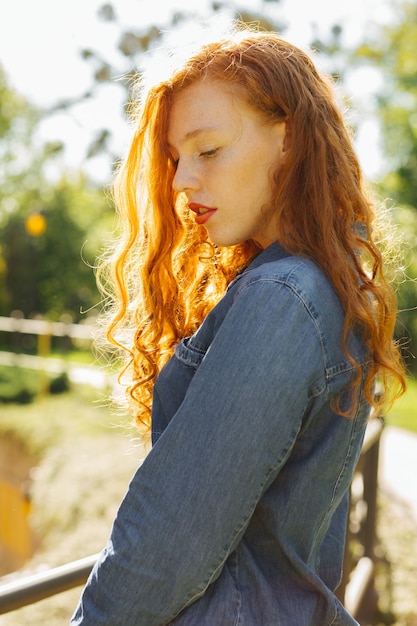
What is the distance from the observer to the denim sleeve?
89cm

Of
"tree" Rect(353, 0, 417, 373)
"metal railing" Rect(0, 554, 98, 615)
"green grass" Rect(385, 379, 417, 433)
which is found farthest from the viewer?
"tree" Rect(353, 0, 417, 373)

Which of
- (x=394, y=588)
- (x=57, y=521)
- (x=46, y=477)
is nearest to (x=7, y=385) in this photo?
(x=46, y=477)

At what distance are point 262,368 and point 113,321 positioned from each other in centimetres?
58

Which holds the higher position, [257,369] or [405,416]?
[257,369]

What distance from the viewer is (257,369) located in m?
0.89

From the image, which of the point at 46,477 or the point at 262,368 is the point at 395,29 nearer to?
the point at 46,477

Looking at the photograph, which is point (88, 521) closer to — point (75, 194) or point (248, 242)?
point (248, 242)

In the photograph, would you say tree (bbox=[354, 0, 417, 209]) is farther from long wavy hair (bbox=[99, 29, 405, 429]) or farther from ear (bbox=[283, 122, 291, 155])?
ear (bbox=[283, 122, 291, 155])

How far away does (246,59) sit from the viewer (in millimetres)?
1128

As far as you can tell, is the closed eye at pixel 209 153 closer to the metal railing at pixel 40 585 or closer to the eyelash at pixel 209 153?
the eyelash at pixel 209 153

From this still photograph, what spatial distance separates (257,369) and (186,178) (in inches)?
15.2

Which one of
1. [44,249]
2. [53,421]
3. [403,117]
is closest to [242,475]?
[53,421]

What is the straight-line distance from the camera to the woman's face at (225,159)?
3.61ft

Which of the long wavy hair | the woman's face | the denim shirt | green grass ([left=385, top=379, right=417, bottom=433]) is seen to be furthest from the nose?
green grass ([left=385, top=379, right=417, bottom=433])
